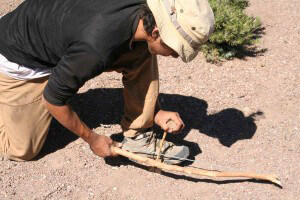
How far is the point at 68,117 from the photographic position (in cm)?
271

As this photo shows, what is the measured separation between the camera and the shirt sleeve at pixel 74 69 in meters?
2.40

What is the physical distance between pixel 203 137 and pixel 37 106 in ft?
4.31

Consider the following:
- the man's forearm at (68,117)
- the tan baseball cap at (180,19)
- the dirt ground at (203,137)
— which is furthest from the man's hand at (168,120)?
the tan baseball cap at (180,19)

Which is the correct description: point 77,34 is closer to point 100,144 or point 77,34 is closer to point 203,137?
point 100,144

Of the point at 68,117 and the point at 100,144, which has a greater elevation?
the point at 68,117

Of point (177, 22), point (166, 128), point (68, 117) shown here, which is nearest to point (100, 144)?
point (68, 117)

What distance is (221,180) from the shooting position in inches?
131

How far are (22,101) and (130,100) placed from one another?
74cm

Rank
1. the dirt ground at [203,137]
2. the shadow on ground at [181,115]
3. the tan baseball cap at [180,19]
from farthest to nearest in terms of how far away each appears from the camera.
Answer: the shadow on ground at [181,115] → the dirt ground at [203,137] → the tan baseball cap at [180,19]

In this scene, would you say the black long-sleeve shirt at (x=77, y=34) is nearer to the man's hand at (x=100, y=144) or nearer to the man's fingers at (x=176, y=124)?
the man's hand at (x=100, y=144)

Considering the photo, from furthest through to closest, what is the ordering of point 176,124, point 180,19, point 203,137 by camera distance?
point 203,137 → point 176,124 → point 180,19

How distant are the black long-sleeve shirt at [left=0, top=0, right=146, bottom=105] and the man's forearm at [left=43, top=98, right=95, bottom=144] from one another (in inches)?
2.0

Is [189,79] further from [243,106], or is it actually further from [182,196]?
[182,196]

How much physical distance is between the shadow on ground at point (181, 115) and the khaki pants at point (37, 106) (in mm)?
277
